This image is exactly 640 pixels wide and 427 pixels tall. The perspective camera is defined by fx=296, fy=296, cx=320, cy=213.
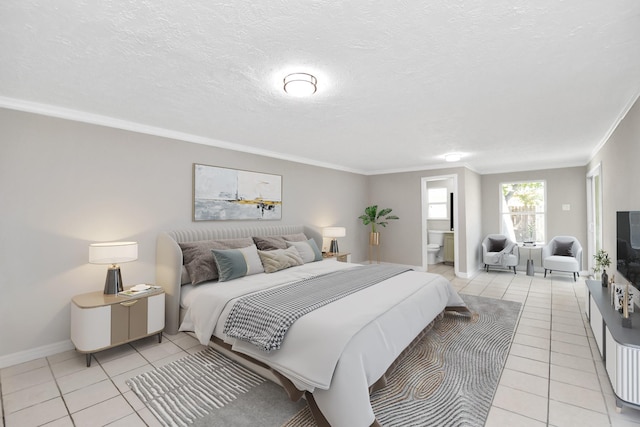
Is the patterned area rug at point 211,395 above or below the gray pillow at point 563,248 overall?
below

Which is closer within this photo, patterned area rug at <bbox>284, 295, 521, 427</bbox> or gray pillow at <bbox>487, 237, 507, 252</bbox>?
patterned area rug at <bbox>284, 295, 521, 427</bbox>

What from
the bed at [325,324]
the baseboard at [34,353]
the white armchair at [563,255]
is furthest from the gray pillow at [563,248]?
the baseboard at [34,353]

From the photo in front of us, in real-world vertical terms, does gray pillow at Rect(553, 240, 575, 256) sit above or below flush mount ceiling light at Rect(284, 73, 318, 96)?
below

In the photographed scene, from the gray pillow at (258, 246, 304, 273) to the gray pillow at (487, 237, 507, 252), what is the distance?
5045mm

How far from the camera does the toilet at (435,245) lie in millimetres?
7666

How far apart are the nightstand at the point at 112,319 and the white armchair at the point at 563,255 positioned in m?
7.00

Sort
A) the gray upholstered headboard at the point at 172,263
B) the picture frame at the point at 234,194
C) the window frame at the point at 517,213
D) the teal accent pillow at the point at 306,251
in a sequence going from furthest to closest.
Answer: the window frame at the point at 517,213 → the teal accent pillow at the point at 306,251 → the picture frame at the point at 234,194 → the gray upholstered headboard at the point at 172,263

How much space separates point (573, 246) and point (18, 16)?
8.32 meters

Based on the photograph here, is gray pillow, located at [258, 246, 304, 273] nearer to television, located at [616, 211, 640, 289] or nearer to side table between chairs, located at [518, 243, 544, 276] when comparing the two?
television, located at [616, 211, 640, 289]

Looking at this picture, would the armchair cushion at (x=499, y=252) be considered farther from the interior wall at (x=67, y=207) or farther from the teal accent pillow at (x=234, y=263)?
the interior wall at (x=67, y=207)

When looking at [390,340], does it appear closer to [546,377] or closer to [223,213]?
[546,377]

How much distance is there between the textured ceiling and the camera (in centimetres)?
161

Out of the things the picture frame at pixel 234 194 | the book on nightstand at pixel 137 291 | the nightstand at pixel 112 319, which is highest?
the picture frame at pixel 234 194

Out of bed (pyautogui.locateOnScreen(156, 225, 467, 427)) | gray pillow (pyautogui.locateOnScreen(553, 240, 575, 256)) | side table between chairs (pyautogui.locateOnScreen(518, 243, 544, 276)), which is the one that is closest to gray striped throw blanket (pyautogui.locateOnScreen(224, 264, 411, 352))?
bed (pyautogui.locateOnScreen(156, 225, 467, 427))
